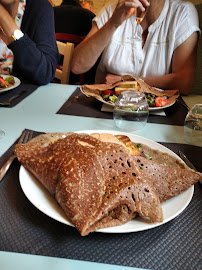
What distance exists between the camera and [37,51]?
163cm

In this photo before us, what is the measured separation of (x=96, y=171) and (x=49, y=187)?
13 centimetres

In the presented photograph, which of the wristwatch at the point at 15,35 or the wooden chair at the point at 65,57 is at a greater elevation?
the wristwatch at the point at 15,35

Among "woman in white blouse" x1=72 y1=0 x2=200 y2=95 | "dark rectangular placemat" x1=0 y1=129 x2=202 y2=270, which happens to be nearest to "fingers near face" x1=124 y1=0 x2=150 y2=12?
"woman in white blouse" x1=72 y1=0 x2=200 y2=95

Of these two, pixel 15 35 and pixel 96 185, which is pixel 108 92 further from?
pixel 96 185

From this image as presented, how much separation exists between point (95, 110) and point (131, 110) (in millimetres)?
226

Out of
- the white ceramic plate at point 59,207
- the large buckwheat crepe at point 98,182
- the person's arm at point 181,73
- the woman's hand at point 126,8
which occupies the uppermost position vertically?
the woman's hand at point 126,8

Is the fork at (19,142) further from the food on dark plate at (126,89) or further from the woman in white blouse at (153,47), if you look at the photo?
the woman in white blouse at (153,47)

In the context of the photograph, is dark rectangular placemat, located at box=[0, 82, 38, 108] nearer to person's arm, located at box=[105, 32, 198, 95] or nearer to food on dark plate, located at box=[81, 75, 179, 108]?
food on dark plate, located at box=[81, 75, 179, 108]

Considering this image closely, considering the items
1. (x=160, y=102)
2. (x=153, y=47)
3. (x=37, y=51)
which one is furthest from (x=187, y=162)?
(x=153, y=47)

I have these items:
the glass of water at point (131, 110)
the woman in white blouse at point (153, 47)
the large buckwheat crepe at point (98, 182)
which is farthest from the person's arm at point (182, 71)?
the large buckwheat crepe at point (98, 182)

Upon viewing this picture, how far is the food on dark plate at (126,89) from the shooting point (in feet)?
Answer: 4.31

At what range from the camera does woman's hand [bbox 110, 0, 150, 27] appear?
1471mm

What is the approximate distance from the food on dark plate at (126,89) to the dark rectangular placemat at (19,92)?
0.35 metres

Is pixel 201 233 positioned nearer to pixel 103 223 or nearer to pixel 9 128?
pixel 103 223
